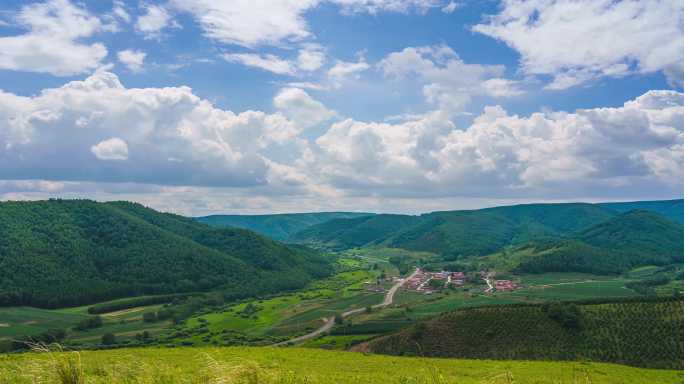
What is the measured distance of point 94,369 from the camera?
73.3ft

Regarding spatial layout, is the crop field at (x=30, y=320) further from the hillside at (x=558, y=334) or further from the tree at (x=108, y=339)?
the hillside at (x=558, y=334)

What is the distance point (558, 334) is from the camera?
8275cm

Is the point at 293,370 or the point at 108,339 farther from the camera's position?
the point at 108,339

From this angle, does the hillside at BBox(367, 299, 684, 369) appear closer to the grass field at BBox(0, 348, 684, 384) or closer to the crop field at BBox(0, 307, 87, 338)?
the grass field at BBox(0, 348, 684, 384)

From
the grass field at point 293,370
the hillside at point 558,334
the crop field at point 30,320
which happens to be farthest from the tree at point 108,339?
the grass field at point 293,370

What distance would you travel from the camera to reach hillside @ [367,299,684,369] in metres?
74.9

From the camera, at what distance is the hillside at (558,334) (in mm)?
74938

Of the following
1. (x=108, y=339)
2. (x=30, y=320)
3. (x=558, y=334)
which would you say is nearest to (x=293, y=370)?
(x=558, y=334)

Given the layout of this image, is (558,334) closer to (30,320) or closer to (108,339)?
(108,339)

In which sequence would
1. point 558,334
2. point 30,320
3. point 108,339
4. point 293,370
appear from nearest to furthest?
point 293,370 → point 558,334 → point 108,339 → point 30,320

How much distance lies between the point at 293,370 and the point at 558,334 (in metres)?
67.4

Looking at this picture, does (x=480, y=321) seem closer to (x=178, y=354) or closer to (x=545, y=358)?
(x=545, y=358)

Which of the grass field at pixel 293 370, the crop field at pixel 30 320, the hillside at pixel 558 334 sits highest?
the grass field at pixel 293 370

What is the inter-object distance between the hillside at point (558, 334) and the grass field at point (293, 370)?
29.6 m
